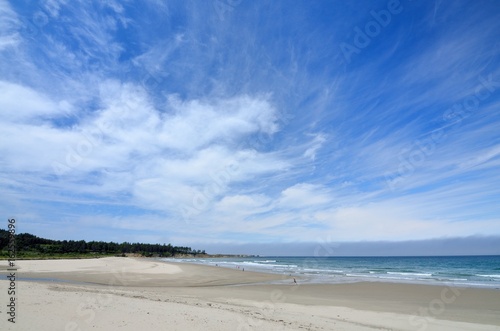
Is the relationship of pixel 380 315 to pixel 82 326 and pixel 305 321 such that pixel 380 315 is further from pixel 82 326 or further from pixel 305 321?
pixel 82 326

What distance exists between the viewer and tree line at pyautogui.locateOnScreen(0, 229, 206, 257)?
86.7 metres

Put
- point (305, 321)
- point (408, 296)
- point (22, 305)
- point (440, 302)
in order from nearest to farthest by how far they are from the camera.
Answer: point (22, 305) < point (305, 321) < point (440, 302) < point (408, 296)

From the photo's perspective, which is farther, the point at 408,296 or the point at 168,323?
the point at 408,296

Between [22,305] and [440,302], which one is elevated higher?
[22,305]

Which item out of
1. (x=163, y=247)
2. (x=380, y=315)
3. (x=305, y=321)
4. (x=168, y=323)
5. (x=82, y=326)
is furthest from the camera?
(x=163, y=247)

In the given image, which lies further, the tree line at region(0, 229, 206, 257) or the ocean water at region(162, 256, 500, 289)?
the tree line at region(0, 229, 206, 257)

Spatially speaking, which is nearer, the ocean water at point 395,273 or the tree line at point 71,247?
the ocean water at point 395,273

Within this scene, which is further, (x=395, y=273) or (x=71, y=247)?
(x=71, y=247)

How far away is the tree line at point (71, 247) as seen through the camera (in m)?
86.7

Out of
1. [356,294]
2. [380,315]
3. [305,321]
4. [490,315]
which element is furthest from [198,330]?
[356,294]

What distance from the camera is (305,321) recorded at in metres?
12.7

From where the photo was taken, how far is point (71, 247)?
355ft

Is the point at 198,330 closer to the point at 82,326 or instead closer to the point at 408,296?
the point at 82,326

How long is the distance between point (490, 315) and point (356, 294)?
948 cm
